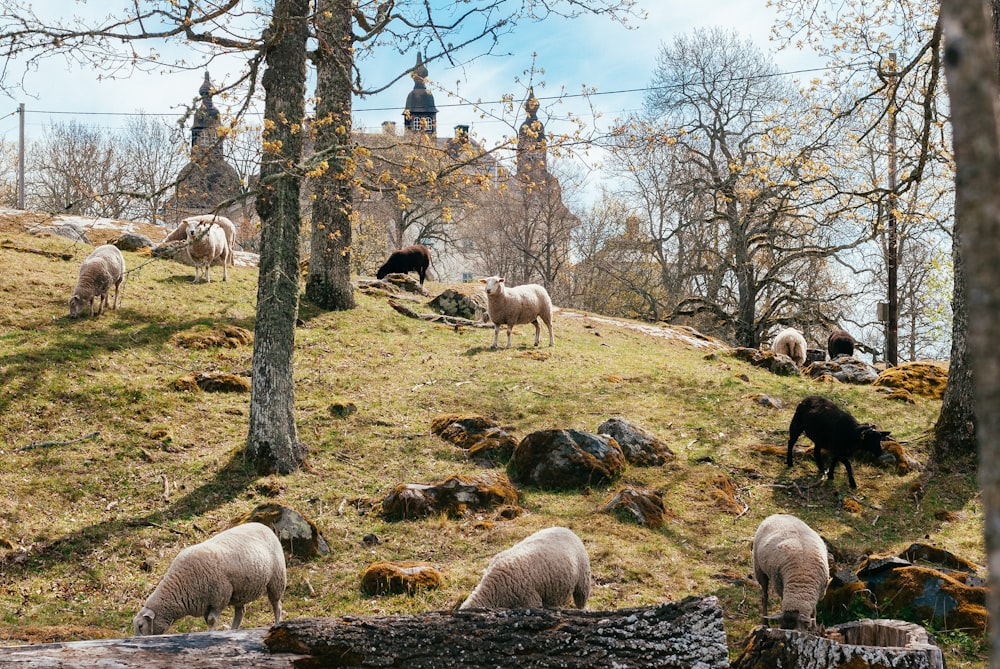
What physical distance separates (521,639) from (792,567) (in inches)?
137

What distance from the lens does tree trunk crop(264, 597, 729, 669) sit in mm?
4711

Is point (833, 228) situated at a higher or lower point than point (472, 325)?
higher

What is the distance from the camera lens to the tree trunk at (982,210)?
1411 millimetres

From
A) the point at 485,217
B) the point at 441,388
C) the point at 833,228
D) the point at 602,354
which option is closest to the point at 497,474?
the point at 441,388

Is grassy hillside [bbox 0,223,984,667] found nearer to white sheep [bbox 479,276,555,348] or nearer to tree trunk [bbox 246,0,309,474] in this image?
tree trunk [bbox 246,0,309,474]

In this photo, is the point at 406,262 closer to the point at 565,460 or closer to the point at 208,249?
the point at 208,249

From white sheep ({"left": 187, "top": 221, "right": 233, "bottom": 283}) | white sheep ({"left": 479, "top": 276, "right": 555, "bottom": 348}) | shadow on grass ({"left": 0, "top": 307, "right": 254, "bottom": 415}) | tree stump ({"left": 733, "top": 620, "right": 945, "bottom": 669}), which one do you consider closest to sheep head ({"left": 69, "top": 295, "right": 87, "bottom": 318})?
shadow on grass ({"left": 0, "top": 307, "right": 254, "bottom": 415})

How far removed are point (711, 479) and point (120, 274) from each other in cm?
1377

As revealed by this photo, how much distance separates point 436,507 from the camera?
10969 mm

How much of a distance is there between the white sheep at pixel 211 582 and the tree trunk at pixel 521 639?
8.17 feet

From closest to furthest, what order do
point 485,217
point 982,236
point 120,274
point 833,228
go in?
point 982,236
point 120,274
point 833,228
point 485,217

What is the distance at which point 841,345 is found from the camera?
1216 inches

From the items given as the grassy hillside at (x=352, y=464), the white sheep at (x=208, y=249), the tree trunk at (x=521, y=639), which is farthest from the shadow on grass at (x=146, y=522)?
the white sheep at (x=208, y=249)

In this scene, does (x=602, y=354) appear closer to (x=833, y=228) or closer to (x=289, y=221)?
(x=289, y=221)
